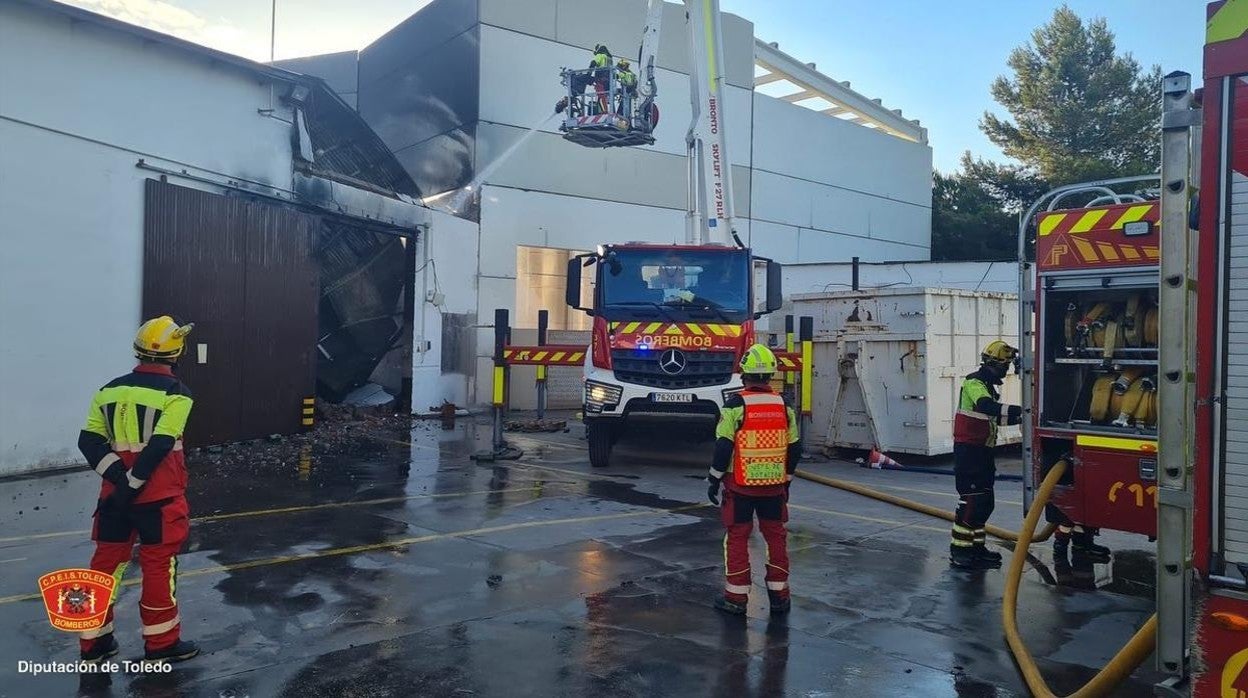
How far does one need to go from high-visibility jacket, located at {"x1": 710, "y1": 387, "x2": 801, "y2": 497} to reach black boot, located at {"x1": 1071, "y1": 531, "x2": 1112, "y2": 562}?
2.85 meters

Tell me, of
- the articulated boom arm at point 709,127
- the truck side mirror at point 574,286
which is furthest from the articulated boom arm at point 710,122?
the truck side mirror at point 574,286

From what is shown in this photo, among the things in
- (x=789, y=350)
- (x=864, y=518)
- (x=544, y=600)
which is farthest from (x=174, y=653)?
(x=789, y=350)

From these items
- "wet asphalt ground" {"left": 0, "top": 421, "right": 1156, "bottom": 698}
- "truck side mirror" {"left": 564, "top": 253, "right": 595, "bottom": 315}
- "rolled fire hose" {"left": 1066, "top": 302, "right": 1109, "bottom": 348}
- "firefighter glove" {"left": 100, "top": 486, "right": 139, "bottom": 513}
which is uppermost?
"truck side mirror" {"left": 564, "top": 253, "right": 595, "bottom": 315}

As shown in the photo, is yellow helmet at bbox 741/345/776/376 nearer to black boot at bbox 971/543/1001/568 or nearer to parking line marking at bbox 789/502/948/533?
black boot at bbox 971/543/1001/568

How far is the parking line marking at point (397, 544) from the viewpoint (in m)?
5.74

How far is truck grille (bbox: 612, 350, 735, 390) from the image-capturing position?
10148mm

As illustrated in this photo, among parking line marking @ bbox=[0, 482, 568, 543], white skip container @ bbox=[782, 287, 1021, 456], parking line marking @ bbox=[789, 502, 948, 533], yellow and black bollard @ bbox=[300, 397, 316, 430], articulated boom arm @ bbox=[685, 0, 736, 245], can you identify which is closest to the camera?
parking line marking @ bbox=[0, 482, 568, 543]

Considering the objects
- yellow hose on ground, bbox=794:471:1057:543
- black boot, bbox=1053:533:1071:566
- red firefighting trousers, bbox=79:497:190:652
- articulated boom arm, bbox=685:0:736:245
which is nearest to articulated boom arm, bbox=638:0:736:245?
articulated boom arm, bbox=685:0:736:245

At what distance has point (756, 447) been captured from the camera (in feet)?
16.8

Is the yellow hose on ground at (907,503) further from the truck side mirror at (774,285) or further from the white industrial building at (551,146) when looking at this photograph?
the white industrial building at (551,146)

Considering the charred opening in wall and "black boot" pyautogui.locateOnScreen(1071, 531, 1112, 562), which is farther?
the charred opening in wall

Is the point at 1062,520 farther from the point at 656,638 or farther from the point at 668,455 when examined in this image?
the point at 668,455

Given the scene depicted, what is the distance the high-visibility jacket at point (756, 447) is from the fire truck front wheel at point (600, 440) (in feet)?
18.2

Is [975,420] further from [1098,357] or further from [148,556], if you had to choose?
[148,556]
